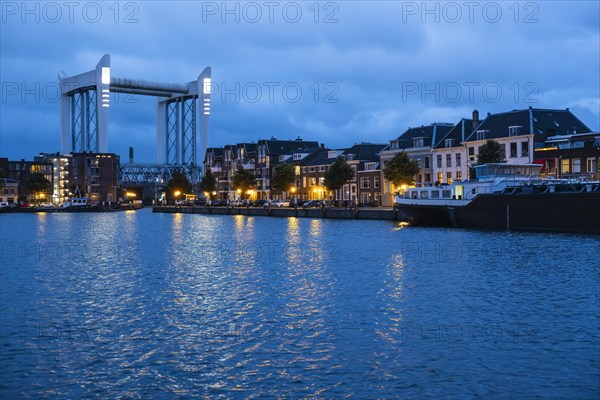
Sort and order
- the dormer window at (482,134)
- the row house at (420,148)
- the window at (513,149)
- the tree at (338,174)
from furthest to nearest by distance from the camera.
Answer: the tree at (338,174)
the row house at (420,148)
the dormer window at (482,134)
the window at (513,149)

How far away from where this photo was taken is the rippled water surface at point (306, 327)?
1684 centimetres

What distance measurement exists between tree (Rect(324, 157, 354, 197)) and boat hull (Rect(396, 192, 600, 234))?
4102 cm

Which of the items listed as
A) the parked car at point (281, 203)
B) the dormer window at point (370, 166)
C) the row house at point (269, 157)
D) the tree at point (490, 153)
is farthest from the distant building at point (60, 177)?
the tree at point (490, 153)

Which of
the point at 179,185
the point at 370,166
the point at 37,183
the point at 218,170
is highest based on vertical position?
the point at 218,170

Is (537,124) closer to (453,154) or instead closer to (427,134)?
(453,154)

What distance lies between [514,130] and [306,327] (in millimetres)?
74987

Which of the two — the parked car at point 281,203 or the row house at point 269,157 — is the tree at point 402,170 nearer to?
the parked car at point 281,203

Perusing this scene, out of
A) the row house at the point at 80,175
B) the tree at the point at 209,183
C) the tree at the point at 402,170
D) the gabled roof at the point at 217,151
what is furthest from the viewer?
the row house at the point at 80,175

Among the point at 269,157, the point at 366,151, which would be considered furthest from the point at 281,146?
the point at 366,151

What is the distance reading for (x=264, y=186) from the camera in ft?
503

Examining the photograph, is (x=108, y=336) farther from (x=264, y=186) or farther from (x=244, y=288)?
(x=264, y=186)

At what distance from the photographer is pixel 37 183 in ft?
593

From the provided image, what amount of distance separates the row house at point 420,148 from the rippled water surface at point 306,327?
211 ft

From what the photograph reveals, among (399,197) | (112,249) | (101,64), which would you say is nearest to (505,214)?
(399,197)
